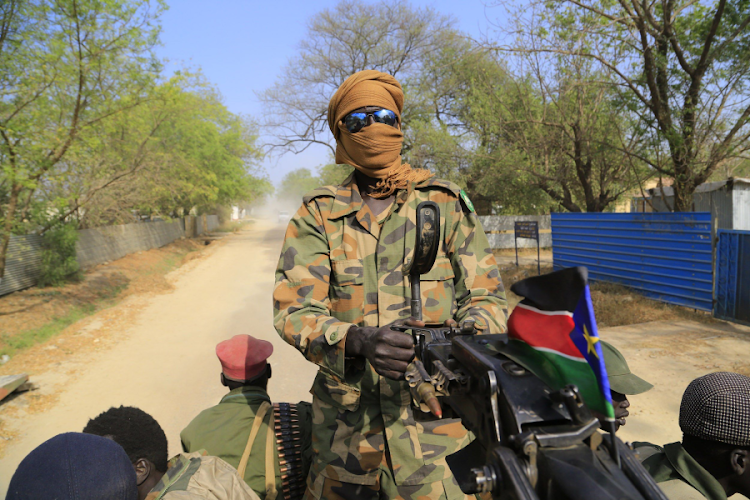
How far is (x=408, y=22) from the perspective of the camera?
17578mm

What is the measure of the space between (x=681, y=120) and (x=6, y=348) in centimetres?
1118

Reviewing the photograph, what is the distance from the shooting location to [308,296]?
1.65m

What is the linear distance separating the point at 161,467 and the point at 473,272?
174 cm

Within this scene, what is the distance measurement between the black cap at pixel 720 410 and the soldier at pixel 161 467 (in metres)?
1.73

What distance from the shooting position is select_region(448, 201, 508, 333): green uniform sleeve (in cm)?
166

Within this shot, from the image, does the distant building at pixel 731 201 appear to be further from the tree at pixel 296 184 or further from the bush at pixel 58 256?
the tree at pixel 296 184

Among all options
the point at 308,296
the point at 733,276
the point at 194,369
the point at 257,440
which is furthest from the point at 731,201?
the point at 308,296

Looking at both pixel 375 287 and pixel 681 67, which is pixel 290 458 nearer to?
pixel 375 287

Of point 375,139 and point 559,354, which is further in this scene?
point 375,139

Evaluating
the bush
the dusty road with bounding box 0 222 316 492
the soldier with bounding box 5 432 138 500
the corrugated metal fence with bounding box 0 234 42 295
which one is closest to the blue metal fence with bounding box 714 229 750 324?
the dusty road with bounding box 0 222 316 492

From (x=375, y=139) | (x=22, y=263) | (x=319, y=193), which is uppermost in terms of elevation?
(x=375, y=139)

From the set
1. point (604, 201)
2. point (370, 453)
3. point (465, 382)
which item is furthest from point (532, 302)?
point (604, 201)

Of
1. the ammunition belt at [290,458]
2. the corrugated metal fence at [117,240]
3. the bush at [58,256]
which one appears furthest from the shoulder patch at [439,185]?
the corrugated metal fence at [117,240]

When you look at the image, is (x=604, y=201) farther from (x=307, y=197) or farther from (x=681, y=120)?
(x=307, y=197)
